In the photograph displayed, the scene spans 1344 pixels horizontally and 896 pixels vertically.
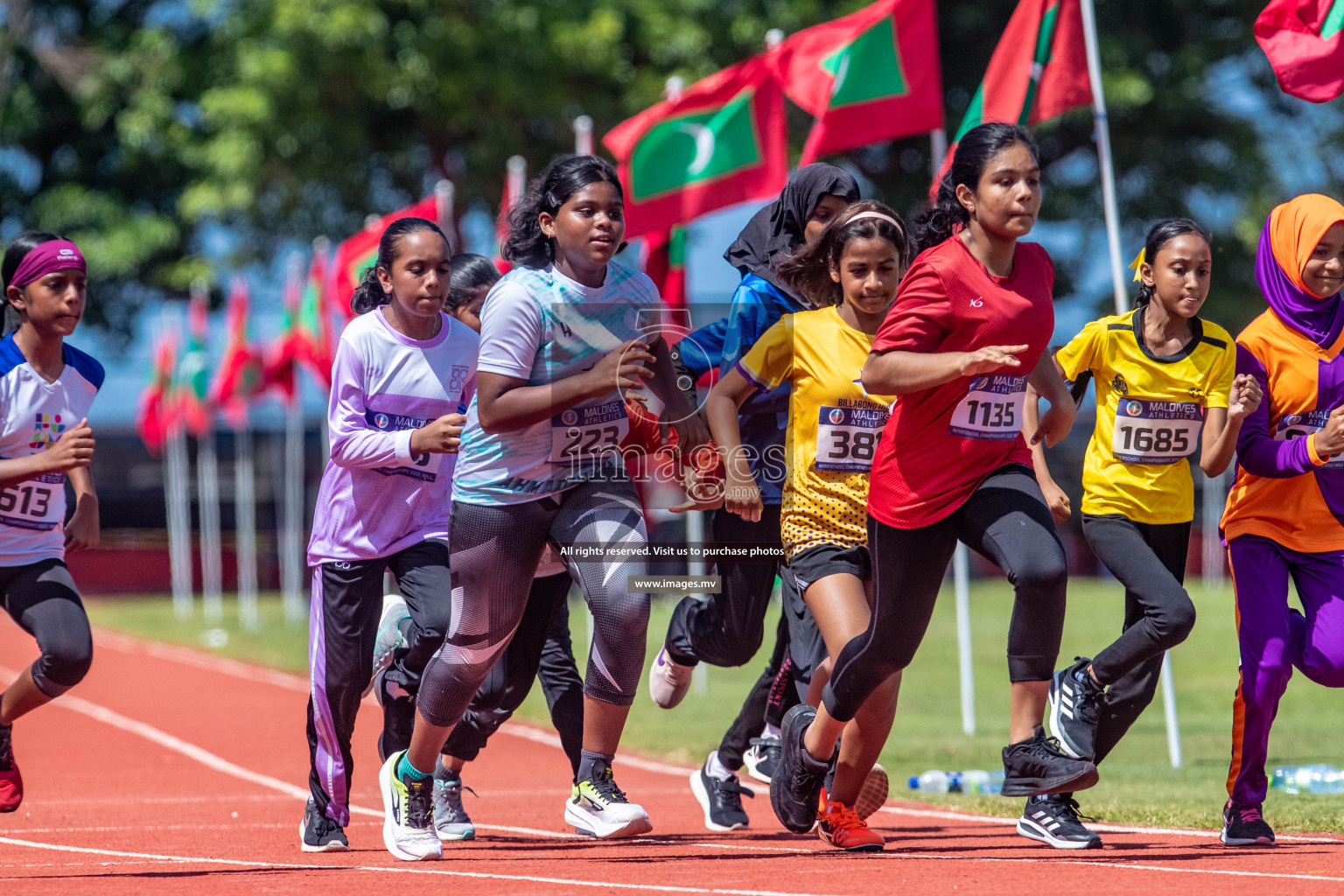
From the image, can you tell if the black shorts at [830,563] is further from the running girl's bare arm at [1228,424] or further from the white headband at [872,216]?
the running girl's bare arm at [1228,424]

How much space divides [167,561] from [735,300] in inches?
1245

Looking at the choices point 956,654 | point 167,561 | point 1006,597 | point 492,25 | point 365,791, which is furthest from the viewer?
point 167,561

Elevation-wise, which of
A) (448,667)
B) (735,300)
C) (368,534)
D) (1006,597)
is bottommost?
(1006,597)

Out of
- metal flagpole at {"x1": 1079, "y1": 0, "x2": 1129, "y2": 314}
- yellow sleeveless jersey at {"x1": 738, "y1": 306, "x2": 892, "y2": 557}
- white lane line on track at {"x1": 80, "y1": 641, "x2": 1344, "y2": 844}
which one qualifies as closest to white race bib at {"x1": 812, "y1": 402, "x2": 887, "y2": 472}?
yellow sleeveless jersey at {"x1": 738, "y1": 306, "x2": 892, "y2": 557}

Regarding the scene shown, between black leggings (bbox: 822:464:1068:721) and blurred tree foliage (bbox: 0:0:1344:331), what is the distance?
19.3 meters

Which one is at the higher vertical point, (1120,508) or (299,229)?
(299,229)

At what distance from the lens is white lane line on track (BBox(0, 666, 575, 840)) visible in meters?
7.51

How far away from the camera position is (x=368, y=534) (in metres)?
6.53

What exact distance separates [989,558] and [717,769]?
2206 mm

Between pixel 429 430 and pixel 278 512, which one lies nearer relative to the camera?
pixel 429 430

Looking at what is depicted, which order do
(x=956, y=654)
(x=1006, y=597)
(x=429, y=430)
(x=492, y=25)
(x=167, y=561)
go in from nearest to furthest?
1. (x=429, y=430)
2. (x=956, y=654)
3. (x=492, y=25)
4. (x=1006, y=597)
5. (x=167, y=561)

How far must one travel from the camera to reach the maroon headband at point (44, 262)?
702 centimetres

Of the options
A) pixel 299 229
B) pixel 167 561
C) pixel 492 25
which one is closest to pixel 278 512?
pixel 167 561

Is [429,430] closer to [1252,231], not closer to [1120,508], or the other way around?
[1120,508]
